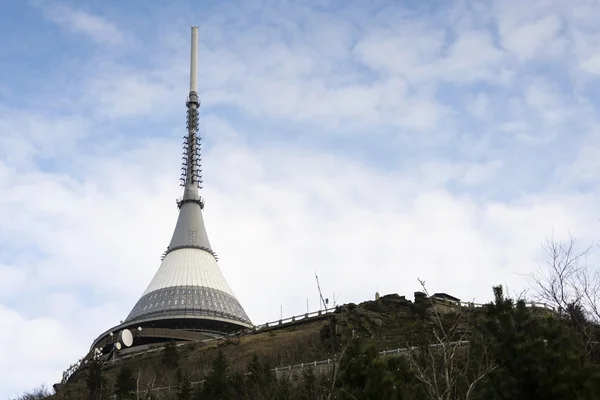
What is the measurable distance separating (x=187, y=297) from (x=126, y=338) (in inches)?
339

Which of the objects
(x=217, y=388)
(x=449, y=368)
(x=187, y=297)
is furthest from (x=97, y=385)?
(x=449, y=368)

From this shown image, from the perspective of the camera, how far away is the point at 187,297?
246 feet

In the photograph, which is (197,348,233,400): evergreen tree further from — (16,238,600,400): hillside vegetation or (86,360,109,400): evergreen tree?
(86,360,109,400): evergreen tree

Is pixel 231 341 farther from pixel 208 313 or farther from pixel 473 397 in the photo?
pixel 473 397

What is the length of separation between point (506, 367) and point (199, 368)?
117 ft

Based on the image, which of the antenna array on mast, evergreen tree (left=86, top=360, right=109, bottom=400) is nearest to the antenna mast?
the antenna array on mast

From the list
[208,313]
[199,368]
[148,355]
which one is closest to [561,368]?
[199,368]

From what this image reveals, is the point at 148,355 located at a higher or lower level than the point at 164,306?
lower

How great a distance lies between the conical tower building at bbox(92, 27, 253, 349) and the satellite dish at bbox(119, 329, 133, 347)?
3.05ft

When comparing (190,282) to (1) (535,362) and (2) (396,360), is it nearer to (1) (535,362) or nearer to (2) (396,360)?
(2) (396,360)

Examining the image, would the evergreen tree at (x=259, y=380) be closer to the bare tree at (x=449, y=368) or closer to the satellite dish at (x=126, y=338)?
the bare tree at (x=449, y=368)

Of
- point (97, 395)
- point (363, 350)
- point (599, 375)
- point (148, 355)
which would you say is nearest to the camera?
point (599, 375)

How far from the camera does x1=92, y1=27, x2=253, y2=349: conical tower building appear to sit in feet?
239

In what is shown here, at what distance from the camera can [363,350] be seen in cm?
2664
